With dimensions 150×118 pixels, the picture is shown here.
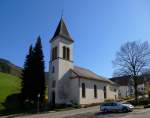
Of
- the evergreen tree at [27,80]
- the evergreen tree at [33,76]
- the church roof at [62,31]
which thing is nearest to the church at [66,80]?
the church roof at [62,31]

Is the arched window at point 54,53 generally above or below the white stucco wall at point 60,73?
above

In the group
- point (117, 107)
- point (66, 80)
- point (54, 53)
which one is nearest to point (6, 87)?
point (54, 53)

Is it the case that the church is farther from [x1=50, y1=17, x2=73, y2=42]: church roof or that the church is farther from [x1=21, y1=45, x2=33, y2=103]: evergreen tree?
[x1=21, y1=45, x2=33, y2=103]: evergreen tree

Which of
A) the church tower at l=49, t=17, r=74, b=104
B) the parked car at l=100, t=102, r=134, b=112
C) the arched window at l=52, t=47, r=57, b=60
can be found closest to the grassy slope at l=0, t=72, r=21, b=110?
the church tower at l=49, t=17, r=74, b=104

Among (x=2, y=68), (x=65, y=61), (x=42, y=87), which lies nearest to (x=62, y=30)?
(x=65, y=61)

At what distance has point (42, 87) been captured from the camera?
4266cm

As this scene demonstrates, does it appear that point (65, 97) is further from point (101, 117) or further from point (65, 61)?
point (101, 117)

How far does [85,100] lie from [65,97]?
4277 mm

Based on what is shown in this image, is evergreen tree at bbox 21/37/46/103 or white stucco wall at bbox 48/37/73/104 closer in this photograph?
evergreen tree at bbox 21/37/46/103

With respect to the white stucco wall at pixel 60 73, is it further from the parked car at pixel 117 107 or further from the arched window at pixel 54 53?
the parked car at pixel 117 107

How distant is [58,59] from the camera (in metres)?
46.1

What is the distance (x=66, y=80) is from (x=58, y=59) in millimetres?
4853

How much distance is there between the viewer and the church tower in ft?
149

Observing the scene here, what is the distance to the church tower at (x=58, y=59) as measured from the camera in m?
45.3
